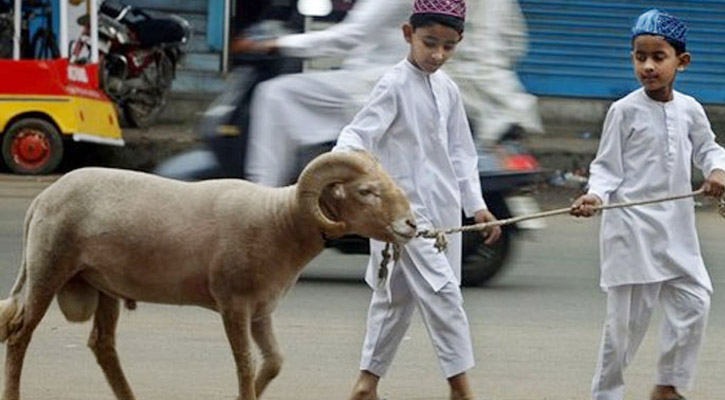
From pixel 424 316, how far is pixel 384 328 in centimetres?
19

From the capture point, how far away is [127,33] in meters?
16.7

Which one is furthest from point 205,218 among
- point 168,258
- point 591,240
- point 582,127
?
point 582,127

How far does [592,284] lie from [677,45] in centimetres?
437

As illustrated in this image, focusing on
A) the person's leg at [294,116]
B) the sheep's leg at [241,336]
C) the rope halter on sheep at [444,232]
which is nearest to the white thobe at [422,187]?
the rope halter on sheep at [444,232]

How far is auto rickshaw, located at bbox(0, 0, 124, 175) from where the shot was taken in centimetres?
1505

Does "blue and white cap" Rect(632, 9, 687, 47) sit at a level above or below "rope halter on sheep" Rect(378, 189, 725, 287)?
above

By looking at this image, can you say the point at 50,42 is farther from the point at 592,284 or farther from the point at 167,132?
the point at 592,284

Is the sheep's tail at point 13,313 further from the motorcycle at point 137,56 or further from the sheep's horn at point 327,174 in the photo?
the motorcycle at point 137,56

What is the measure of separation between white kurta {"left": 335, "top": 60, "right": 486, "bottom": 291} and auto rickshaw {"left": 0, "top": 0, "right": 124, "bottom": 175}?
8.88 m

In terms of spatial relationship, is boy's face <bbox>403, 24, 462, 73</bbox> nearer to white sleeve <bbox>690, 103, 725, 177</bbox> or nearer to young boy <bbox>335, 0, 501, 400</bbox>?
young boy <bbox>335, 0, 501, 400</bbox>

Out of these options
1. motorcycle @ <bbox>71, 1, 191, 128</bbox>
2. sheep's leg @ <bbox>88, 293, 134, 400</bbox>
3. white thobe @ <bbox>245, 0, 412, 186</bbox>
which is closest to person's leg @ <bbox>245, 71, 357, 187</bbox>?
white thobe @ <bbox>245, 0, 412, 186</bbox>

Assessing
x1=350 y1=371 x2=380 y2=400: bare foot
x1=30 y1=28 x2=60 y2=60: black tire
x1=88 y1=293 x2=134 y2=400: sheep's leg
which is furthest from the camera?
x1=30 y1=28 x2=60 y2=60: black tire

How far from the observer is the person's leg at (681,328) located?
651cm

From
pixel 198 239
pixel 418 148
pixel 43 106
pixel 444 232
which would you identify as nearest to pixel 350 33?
pixel 418 148
